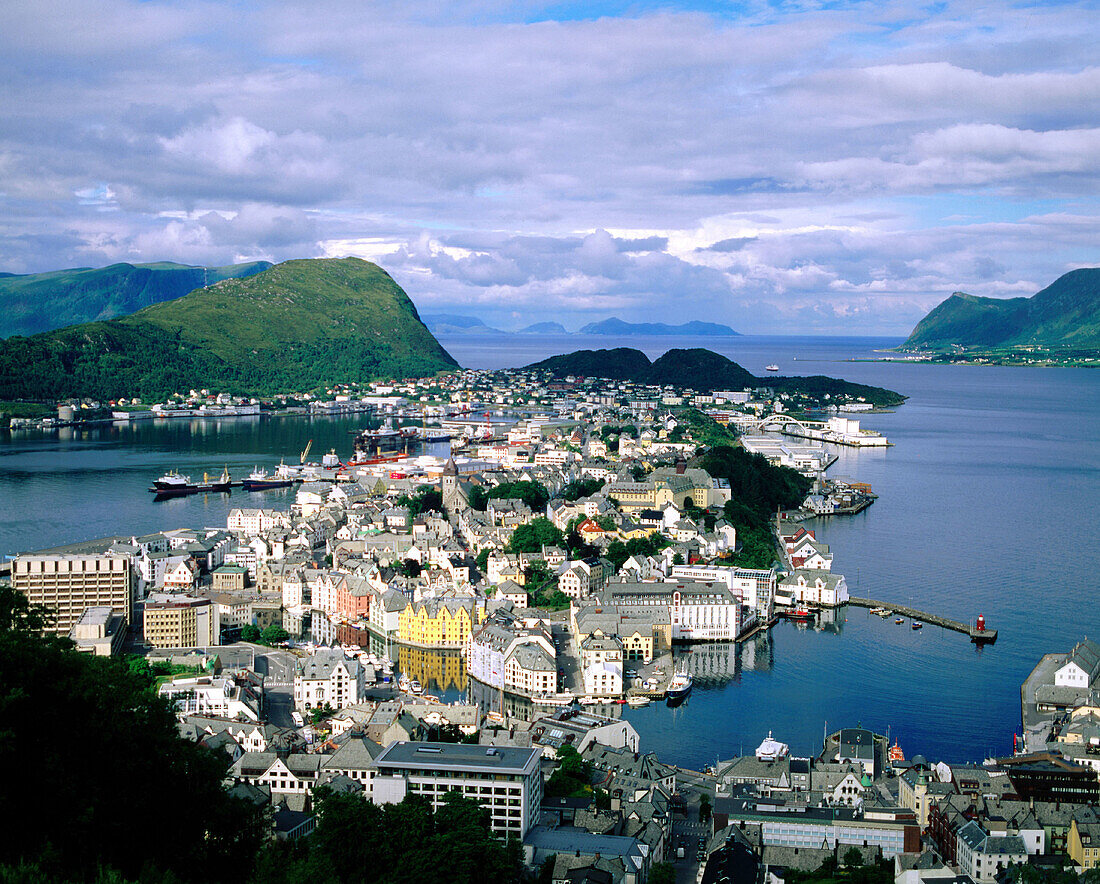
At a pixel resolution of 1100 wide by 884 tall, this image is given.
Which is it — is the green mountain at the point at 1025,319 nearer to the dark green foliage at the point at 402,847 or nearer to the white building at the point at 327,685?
the white building at the point at 327,685

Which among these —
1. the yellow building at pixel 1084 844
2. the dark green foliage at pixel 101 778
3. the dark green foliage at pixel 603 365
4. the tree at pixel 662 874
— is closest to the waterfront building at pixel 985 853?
the yellow building at pixel 1084 844

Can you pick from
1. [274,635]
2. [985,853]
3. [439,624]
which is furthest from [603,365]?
[985,853]

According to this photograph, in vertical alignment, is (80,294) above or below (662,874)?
above

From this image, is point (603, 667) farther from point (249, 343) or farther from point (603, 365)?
point (249, 343)

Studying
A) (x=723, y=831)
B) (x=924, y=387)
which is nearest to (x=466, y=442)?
(x=723, y=831)

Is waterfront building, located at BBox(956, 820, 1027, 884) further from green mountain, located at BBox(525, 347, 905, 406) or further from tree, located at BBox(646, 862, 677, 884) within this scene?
green mountain, located at BBox(525, 347, 905, 406)
